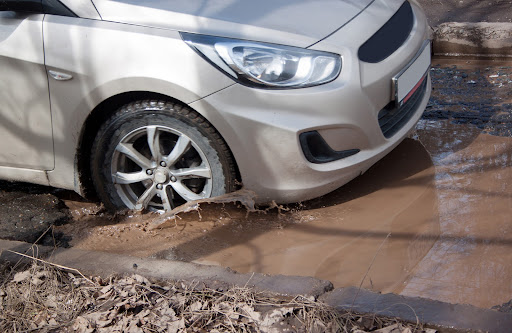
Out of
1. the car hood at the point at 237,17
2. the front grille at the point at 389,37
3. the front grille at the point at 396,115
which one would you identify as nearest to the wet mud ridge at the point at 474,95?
the front grille at the point at 396,115

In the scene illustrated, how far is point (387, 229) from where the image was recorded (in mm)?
3441

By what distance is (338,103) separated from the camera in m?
3.23

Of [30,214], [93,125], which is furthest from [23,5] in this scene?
[30,214]

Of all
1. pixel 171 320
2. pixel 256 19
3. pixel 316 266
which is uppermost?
pixel 256 19

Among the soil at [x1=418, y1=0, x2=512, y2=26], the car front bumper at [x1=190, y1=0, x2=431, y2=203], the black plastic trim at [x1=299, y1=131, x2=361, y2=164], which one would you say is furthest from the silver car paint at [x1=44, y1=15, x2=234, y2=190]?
the soil at [x1=418, y1=0, x2=512, y2=26]

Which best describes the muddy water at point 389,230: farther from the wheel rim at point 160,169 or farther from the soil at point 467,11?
the soil at point 467,11

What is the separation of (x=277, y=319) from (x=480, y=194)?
1.83m

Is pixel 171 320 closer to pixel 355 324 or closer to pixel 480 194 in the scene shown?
pixel 355 324

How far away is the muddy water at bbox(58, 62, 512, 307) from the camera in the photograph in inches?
119

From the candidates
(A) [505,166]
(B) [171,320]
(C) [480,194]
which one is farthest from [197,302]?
(A) [505,166]

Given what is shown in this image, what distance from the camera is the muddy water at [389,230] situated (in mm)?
3035

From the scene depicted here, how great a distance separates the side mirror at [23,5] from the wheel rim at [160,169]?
863mm

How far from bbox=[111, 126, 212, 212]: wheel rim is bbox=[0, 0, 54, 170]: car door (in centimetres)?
45

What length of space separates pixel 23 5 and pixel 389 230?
239 centimetres
